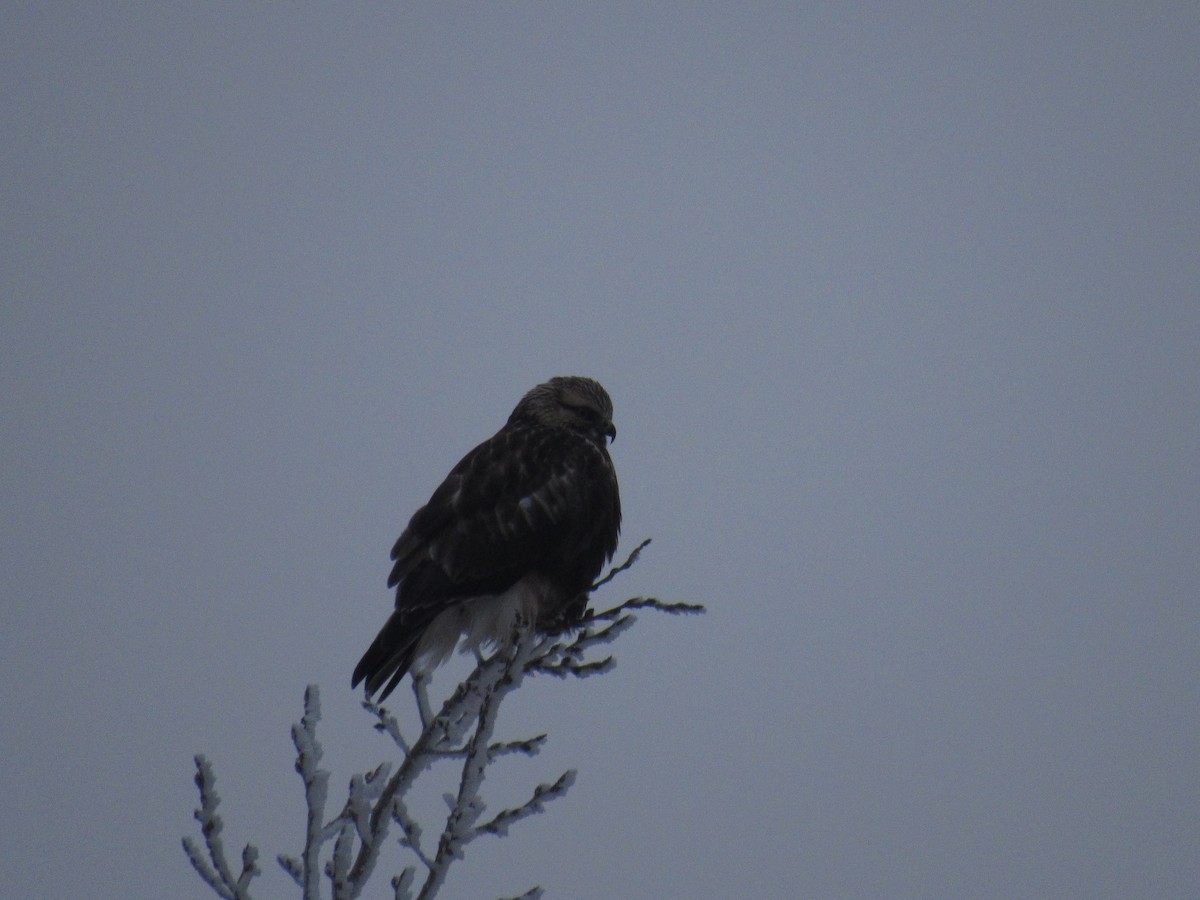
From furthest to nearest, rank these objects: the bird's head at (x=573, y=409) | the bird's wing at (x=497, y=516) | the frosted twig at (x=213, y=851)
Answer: the bird's head at (x=573, y=409) → the bird's wing at (x=497, y=516) → the frosted twig at (x=213, y=851)

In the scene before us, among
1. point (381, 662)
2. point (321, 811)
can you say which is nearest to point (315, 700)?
point (321, 811)

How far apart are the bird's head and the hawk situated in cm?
54

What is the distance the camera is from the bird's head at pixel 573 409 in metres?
6.74

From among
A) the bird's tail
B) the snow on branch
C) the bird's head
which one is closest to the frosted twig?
the snow on branch

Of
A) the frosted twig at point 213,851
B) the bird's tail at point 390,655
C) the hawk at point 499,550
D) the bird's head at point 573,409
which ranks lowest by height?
the frosted twig at point 213,851

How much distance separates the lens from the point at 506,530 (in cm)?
556

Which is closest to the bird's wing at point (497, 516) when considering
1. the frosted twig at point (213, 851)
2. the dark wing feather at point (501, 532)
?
the dark wing feather at point (501, 532)

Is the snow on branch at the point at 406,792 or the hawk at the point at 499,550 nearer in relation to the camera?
the snow on branch at the point at 406,792

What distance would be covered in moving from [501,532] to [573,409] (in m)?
1.48

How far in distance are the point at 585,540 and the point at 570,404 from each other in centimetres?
135

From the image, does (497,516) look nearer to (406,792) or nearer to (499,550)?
(499,550)

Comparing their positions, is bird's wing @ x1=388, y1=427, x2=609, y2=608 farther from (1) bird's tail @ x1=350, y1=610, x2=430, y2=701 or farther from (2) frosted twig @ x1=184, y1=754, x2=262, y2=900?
(2) frosted twig @ x1=184, y1=754, x2=262, y2=900

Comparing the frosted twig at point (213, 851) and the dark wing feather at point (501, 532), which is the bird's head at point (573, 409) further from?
the frosted twig at point (213, 851)

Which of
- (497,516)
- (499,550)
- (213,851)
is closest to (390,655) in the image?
(499,550)
